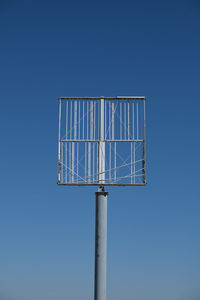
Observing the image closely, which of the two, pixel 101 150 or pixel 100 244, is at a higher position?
pixel 101 150

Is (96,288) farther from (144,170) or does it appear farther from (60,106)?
(60,106)

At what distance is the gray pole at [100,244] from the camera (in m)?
26.6

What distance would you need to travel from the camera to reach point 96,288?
26625 mm

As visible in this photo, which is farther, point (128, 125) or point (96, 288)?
point (128, 125)

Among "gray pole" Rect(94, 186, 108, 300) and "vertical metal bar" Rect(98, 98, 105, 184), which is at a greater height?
"vertical metal bar" Rect(98, 98, 105, 184)

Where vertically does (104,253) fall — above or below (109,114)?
below

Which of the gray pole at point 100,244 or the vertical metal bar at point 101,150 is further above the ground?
the vertical metal bar at point 101,150

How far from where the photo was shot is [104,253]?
2695cm

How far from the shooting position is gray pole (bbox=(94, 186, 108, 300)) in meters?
26.6

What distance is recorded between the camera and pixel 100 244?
88.7 feet

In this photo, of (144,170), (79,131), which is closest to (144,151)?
(144,170)

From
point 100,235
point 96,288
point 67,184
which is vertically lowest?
point 96,288

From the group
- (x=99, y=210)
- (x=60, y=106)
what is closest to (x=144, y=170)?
(x=99, y=210)

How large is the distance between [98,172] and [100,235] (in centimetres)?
308
